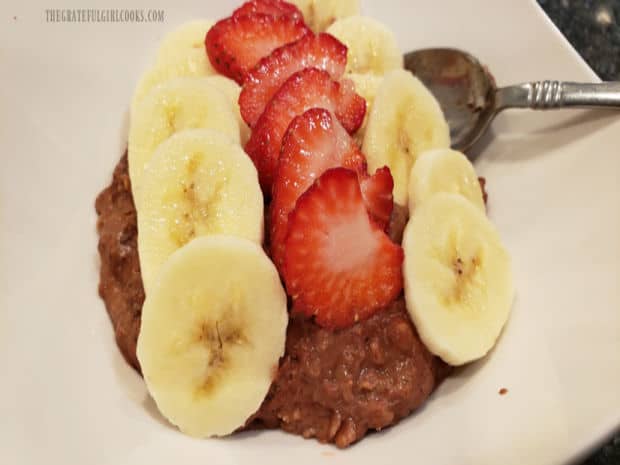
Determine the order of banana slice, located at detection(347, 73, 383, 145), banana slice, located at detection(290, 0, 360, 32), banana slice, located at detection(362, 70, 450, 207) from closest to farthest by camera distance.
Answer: banana slice, located at detection(362, 70, 450, 207) < banana slice, located at detection(347, 73, 383, 145) < banana slice, located at detection(290, 0, 360, 32)

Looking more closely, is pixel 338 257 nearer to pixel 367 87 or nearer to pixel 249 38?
pixel 367 87

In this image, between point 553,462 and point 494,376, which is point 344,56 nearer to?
point 494,376

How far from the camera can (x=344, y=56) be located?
5.99 feet

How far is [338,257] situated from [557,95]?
0.81 m

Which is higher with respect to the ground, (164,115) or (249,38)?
(249,38)

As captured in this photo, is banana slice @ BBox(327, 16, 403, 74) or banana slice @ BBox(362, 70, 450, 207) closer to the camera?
banana slice @ BBox(362, 70, 450, 207)

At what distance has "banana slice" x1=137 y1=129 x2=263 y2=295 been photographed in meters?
1.57

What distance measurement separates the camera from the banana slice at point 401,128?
1.77 metres

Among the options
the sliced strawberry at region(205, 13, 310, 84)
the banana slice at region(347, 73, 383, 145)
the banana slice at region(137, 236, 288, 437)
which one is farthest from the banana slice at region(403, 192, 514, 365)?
the sliced strawberry at region(205, 13, 310, 84)

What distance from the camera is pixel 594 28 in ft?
7.80

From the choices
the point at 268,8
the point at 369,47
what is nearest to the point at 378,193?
the point at 369,47

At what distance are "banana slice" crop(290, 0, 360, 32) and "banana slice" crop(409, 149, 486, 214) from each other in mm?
738

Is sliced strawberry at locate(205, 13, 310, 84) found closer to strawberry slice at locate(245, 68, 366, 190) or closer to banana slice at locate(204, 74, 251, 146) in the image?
banana slice at locate(204, 74, 251, 146)

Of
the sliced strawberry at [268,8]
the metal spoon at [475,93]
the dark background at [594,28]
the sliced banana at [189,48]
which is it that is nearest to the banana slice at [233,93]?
the sliced banana at [189,48]
